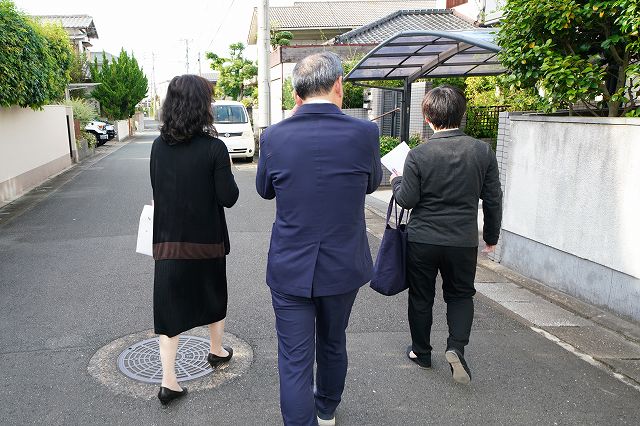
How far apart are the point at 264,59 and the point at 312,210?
12.9 meters

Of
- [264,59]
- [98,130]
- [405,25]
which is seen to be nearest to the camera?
[264,59]

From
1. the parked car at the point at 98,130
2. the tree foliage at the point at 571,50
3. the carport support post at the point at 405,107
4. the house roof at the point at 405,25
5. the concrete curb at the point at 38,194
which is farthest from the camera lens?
the parked car at the point at 98,130

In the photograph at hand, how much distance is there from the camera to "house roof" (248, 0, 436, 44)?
2578 cm

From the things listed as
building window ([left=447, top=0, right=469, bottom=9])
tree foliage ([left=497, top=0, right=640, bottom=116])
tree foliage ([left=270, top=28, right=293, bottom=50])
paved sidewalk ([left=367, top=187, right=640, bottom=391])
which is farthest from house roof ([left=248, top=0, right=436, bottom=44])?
paved sidewalk ([left=367, top=187, right=640, bottom=391])

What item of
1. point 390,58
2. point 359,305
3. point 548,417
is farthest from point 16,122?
point 548,417

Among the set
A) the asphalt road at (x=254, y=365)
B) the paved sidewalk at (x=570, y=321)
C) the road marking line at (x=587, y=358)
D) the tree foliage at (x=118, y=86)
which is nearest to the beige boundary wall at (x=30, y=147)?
the asphalt road at (x=254, y=365)

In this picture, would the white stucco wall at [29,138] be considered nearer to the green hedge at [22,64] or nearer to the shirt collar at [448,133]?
the green hedge at [22,64]

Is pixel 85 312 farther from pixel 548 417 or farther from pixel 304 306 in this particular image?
pixel 548 417

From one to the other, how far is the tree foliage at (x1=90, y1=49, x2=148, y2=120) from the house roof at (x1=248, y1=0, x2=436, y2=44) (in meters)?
7.45

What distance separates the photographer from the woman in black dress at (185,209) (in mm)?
2689

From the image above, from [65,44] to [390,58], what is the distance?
9.02m

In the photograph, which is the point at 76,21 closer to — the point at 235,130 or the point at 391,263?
the point at 235,130

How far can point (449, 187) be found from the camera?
2.89 m

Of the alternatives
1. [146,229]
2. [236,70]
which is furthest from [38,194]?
[236,70]
